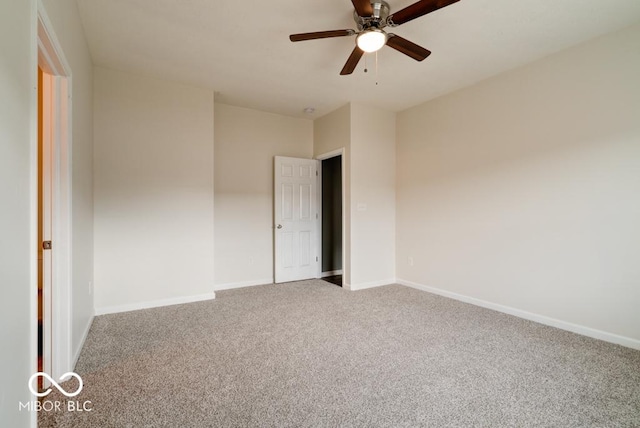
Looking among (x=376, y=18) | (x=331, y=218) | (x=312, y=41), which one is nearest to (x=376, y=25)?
(x=376, y=18)

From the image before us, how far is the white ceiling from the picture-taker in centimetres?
229

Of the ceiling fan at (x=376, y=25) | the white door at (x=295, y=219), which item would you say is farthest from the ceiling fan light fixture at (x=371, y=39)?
the white door at (x=295, y=219)

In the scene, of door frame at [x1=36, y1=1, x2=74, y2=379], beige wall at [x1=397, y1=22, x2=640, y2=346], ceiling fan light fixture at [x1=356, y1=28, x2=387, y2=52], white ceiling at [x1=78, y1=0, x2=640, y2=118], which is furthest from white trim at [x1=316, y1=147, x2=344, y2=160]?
door frame at [x1=36, y1=1, x2=74, y2=379]

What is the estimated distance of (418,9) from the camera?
6.37 feet

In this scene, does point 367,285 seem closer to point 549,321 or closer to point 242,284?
point 242,284

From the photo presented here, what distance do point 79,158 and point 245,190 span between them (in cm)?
226

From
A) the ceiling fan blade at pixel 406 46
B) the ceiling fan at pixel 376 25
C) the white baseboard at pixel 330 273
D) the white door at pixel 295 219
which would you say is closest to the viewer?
the ceiling fan at pixel 376 25

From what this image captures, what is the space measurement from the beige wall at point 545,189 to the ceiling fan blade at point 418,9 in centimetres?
187

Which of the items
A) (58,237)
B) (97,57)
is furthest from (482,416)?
(97,57)

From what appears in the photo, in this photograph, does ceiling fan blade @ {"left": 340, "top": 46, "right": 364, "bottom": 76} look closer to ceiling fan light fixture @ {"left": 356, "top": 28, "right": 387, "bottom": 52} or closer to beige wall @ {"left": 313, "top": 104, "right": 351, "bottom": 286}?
ceiling fan light fixture @ {"left": 356, "top": 28, "right": 387, "bottom": 52}

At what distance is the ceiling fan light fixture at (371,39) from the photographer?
218cm

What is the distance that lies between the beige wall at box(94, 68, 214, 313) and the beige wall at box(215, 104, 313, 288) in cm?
52

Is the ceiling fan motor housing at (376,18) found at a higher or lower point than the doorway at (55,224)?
higher

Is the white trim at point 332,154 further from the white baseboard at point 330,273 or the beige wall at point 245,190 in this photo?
the white baseboard at point 330,273
